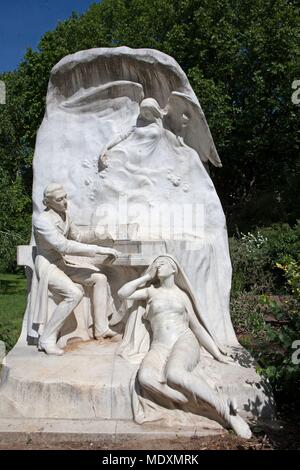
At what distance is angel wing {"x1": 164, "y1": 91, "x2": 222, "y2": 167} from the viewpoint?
18.9 ft

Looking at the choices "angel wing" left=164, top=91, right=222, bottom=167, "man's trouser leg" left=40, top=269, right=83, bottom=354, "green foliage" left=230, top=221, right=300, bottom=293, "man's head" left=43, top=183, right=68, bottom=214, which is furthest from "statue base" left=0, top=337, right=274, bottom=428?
"green foliage" left=230, top=221, right=300, bottom=293

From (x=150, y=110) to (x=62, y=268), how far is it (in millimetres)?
2064

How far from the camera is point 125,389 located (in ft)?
14.5

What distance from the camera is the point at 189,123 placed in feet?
19.4

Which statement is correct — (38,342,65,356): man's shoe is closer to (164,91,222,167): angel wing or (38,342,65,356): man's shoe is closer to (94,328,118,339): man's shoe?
(94,328,118,339): man's shoe

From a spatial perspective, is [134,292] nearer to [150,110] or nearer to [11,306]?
[150,110]

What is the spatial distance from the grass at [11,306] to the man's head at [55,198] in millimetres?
2836

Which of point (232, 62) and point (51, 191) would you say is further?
point (232, 62)

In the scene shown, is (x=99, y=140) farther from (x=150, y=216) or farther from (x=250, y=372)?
(x=250, y=372)

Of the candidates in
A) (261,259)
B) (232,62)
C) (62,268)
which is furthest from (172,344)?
(232,62)

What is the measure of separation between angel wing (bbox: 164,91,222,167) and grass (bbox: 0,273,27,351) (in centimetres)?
383

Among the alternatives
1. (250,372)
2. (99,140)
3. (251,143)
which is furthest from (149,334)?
(251,143)

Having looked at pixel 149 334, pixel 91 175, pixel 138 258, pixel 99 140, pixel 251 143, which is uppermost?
pixel 251 143

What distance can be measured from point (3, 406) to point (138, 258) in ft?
6.15
